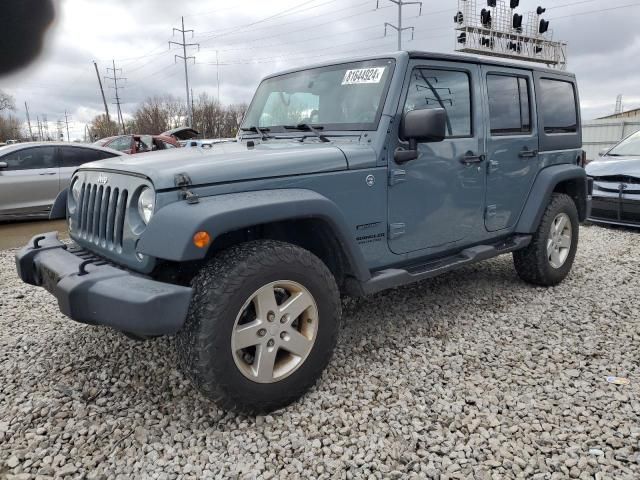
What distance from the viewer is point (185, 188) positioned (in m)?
2.42

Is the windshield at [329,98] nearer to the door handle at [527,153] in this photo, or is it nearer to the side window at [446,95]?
the side window at [446,95]

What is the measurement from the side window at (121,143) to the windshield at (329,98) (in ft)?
37.4

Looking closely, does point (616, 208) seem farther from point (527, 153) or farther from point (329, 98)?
point (329, 98)

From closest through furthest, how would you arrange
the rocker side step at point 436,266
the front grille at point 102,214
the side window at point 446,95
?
the front grille at point 102,214 → the rocker side step at point 436,266 → the side window at point 446,95

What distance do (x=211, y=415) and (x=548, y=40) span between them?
40.5 m

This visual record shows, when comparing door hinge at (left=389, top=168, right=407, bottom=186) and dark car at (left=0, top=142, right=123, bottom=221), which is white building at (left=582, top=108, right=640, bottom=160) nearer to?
dark car at (left=0, top=142, right=123, bottom=221)

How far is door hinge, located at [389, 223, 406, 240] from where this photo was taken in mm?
3250

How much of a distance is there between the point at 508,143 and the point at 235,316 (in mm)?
2794

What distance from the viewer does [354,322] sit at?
12.9ft

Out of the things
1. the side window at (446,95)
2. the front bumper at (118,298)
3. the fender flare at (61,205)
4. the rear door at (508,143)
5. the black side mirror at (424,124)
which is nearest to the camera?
the front bumper at (118,298)

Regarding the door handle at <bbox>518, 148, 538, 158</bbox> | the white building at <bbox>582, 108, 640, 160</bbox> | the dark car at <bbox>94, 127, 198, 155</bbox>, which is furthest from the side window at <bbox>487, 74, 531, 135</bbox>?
the white building at <bbox>582, 108, 640, 160</bbox>

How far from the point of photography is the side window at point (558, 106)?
179 inches

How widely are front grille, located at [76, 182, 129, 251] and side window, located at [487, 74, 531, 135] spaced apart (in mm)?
2804

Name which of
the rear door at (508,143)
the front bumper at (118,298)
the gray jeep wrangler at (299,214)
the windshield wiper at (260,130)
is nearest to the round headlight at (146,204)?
the gray jeep wrangler at (299,214)
